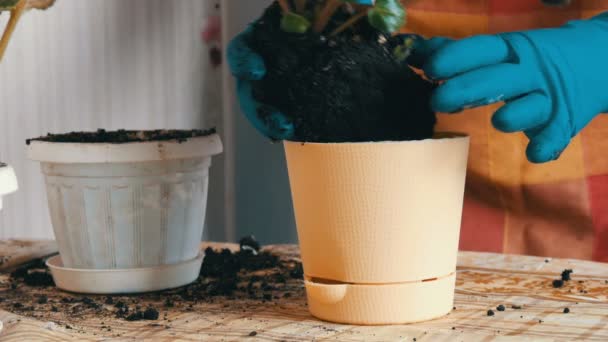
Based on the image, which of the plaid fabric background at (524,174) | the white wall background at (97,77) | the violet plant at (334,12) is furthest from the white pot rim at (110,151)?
the plaid fabric background at (524,174)

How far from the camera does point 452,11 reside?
139 centimetres

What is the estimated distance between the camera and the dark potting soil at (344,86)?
0.73m

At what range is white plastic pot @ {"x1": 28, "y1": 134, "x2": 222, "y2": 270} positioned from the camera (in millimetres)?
896

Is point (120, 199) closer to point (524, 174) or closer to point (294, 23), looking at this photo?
point (294, 23)

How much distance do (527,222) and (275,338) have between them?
2.63 ft

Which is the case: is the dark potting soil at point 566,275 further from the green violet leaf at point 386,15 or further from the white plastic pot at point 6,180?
the white plastic pot at point 6,180

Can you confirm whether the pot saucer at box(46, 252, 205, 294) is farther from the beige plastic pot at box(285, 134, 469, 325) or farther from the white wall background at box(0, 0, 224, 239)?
the white wall background at box(0, 0, 224, 239)

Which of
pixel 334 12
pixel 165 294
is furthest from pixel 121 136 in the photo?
pixel 334 12

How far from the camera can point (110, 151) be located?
0.89 meters

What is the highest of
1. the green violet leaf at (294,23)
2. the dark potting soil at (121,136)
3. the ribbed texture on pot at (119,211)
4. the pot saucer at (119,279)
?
the green violet leaf at (294,23)

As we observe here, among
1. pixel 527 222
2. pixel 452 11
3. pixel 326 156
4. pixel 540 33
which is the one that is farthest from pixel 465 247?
pixel 326 156

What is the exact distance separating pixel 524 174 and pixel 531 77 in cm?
61

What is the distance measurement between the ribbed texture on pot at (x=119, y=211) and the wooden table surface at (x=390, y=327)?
0.23 ft

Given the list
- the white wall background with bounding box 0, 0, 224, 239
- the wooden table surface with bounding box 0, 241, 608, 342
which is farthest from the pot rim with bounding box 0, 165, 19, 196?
the white wall background with bounding box 0, 0, 224, 239
